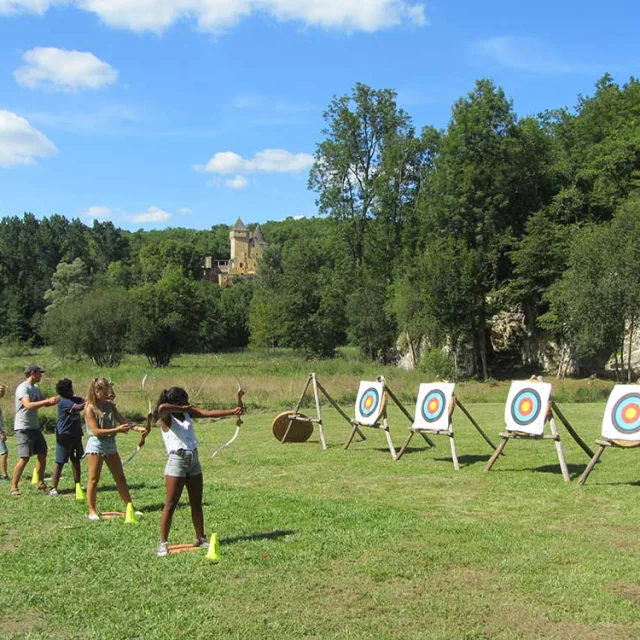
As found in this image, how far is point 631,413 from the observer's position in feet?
33.1

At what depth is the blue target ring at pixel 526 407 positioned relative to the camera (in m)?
10.9

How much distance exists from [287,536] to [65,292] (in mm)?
81067

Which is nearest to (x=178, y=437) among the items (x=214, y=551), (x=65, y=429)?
(x=214, y=551)

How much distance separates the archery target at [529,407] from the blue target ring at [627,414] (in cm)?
102

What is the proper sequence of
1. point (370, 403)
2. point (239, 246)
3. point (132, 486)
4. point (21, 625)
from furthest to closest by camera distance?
1. point (239, 246)
2. point (370, 403)
3. point (132, 486)
4. point (21, 625)

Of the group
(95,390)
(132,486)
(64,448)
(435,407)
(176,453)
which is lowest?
(132,486)

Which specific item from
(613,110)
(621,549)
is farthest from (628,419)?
(613,110)

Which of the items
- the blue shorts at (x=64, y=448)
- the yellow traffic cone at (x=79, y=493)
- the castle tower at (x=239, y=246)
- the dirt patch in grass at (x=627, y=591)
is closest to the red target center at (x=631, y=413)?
the dirt patch in grass at (x=627, y=591)

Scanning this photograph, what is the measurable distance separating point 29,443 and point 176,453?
442 cm

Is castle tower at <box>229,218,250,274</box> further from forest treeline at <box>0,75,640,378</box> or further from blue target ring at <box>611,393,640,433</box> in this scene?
blue target ring at <box>611,393,640,433</box>

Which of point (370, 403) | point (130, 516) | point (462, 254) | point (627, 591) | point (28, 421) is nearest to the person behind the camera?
point (627, 591)

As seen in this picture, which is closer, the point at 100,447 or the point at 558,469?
the point at 100,447

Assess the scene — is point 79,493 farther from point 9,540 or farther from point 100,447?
point 9,540

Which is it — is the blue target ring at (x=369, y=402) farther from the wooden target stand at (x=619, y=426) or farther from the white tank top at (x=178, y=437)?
the white tank top at (x=178, y=437)
